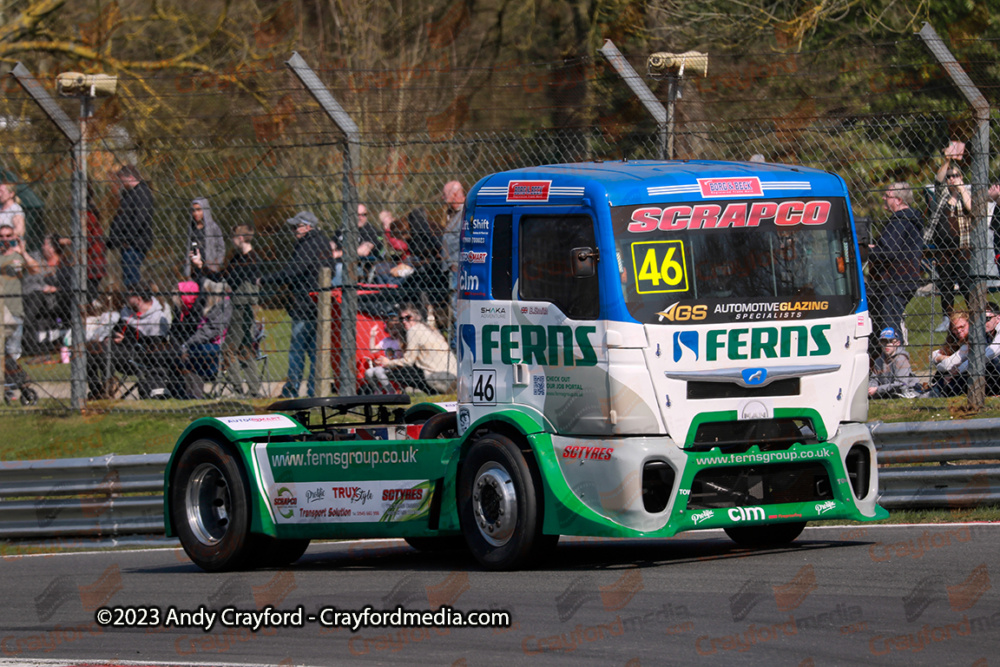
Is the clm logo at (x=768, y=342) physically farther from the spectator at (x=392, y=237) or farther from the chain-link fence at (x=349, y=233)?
the spectator at (x=392, y=237)

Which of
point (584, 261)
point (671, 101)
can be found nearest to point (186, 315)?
point (671, 101)

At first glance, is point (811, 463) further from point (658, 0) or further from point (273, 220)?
point (658, 0)

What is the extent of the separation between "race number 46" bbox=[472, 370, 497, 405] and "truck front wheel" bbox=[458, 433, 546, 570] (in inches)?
10.3

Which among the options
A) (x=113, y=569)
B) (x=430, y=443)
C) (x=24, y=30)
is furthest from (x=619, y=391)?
(x=24, y=30)

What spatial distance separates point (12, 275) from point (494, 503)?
8524mm

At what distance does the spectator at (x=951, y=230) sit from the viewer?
38.9ft

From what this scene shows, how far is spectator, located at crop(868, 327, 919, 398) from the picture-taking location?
1196cm

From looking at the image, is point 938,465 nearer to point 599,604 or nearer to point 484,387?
point 484,387

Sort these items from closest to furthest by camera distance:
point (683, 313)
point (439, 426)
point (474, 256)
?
point (683, 313) < point (474, 256) < point (439, 426)

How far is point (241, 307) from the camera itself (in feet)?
46.0

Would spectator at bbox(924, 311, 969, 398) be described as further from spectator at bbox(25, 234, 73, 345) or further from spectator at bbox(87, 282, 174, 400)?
spectator at bbox(25, 234, 73, 345)

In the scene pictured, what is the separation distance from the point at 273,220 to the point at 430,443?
5.93 m

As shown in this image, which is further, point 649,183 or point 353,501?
point 353,501

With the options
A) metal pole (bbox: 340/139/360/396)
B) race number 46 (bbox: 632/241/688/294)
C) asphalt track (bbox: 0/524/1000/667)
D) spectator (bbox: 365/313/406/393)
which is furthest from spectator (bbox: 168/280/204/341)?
race number 46 (bbox: 632/241/688/294)
